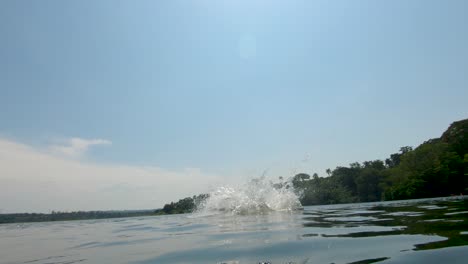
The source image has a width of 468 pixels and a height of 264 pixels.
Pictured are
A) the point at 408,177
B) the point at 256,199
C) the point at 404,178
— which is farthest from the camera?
the point at 404,178

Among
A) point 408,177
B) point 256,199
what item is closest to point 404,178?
point 408,177

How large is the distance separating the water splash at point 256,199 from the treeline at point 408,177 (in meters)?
46.0

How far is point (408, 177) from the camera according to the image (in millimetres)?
73125

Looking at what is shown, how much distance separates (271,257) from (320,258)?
0.72 m

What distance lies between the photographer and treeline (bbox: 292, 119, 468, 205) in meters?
62.9

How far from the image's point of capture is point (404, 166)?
82.9 metres

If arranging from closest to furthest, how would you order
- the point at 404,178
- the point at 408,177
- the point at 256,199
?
the point at 256,199 < the point at 408,177 < the point at 404,178

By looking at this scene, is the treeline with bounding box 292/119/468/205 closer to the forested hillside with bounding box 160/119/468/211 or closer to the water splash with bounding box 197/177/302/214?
the forested hillside with bounding box 160/119/468/211

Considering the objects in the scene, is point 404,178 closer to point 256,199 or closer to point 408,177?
point 408,177

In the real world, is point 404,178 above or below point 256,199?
above

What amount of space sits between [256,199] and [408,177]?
59.6 m

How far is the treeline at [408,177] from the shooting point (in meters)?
62.9

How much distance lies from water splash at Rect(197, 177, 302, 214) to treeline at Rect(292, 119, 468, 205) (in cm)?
4597

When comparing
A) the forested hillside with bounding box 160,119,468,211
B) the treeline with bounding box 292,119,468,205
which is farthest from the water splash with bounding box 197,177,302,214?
the treeline with bounding box 292,119,468,205
